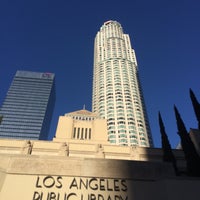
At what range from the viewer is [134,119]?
94.9 metres

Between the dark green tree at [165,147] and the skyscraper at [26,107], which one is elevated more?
the skyscraper at [26,107]

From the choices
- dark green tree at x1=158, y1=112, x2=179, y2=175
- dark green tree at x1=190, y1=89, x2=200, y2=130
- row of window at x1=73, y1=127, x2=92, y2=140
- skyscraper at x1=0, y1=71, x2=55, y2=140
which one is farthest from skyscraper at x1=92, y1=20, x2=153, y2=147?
dark green tree at x1=158, y1=112, x2=179, y2=175

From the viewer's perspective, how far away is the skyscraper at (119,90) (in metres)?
88.5

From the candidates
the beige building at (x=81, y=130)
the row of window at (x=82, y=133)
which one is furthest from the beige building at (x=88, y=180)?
the row of window at (x=82, y=133)

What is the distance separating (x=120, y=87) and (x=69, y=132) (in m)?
61.9

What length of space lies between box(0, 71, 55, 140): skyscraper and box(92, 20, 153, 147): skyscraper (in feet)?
170

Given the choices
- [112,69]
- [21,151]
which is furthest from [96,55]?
[21,151]

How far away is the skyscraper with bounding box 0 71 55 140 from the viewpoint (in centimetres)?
12762

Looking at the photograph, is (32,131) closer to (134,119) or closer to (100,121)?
(134,119)

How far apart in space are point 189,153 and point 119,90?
3294 inches

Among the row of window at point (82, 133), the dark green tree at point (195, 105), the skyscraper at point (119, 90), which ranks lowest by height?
the dark green tree at point (195, 105)

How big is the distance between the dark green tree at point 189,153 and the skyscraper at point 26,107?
116 metres

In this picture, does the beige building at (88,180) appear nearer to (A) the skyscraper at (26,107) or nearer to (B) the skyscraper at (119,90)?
(B) the skyscraper at (119,90)

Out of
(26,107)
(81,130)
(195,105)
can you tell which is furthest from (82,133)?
(26,107)
